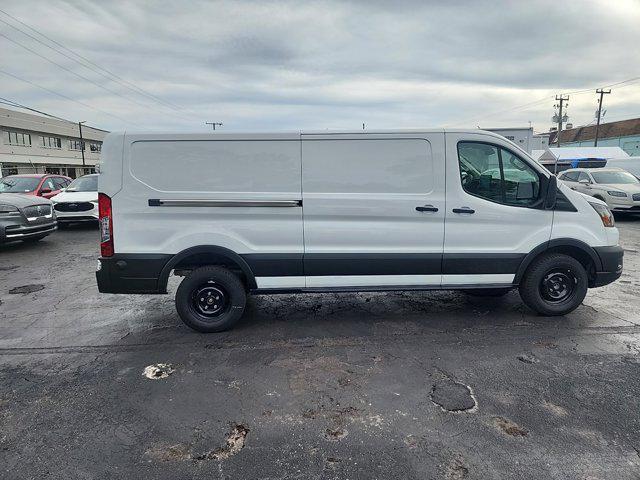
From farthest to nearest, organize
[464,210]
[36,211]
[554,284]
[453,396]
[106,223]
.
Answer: [36,211] → [554,284] → [464,210] → [106,223] → [453,396]

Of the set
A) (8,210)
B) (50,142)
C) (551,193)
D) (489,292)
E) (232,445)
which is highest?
(50,142)

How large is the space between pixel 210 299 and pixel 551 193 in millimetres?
4018

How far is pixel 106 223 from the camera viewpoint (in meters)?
4.19

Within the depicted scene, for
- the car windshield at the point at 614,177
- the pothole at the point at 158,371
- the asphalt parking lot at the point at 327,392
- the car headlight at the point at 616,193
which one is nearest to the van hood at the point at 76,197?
the asphalt parking lot at the point at 327,392

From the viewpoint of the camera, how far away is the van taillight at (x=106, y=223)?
415 cm

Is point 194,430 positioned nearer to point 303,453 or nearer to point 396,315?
point 303,453

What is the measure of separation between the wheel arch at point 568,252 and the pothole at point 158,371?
12.7ft

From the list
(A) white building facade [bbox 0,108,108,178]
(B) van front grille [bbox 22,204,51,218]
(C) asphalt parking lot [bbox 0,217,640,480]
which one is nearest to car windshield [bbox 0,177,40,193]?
(B) van front grille [bbox 22,204,51,218]

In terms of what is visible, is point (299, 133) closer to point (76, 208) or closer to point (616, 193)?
point (76, 208)

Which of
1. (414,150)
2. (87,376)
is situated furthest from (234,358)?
(414,150)

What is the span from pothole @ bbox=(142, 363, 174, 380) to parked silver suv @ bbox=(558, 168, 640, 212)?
47.7 ft

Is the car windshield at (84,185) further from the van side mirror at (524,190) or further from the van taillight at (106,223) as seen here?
the van side mirror at (524,190)

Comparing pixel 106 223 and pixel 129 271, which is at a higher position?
pixel 106 223

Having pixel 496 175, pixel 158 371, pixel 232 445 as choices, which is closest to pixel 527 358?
pixel 496 175
